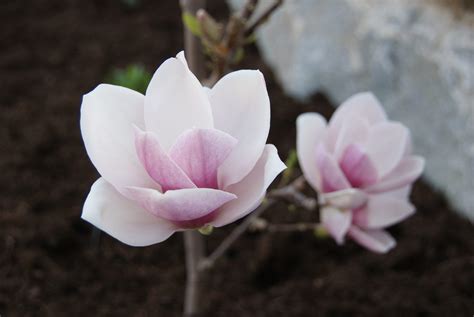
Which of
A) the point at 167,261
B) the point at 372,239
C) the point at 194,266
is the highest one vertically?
the point at 372,239

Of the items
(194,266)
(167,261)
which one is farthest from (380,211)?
(167,261)

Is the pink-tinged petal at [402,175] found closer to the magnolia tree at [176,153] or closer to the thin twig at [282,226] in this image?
the thin twig at [282,226]

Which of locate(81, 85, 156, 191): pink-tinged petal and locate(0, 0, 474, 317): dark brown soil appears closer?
locate(81, 85, 156, 191): pink-tinged petal

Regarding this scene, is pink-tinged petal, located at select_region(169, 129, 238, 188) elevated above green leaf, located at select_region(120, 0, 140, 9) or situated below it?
above

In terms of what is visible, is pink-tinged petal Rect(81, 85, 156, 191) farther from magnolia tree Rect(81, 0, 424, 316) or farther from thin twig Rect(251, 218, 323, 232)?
thin twig Rect(251, 218, 323, 232)

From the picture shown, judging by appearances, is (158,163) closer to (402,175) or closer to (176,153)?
(176,153)

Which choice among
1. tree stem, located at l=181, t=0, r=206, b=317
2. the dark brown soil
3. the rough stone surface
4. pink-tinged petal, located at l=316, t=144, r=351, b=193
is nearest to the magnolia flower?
pink-tinged petal, located at l=316, t=144, r=351, b=193

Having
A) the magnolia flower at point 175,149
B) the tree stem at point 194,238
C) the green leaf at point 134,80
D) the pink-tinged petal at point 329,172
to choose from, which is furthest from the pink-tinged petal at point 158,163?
the green leaf at point 134,80
